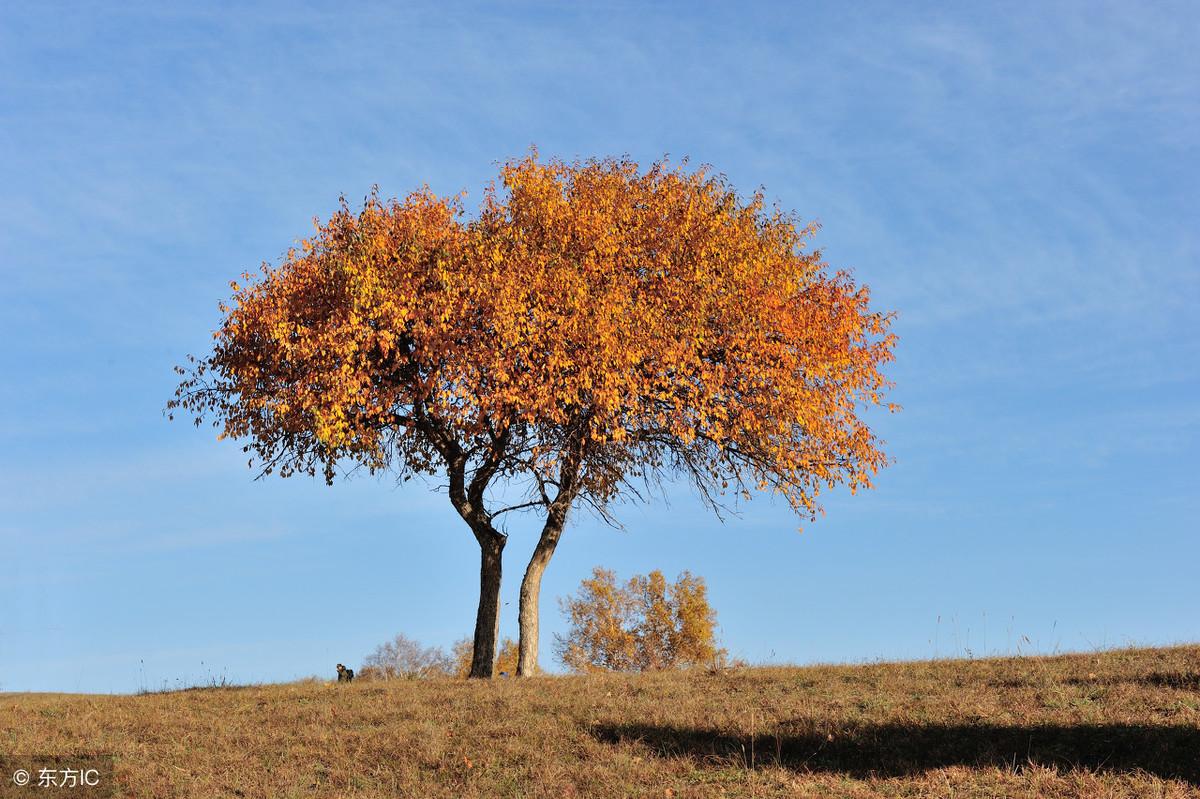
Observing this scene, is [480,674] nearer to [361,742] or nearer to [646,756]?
[361,742]

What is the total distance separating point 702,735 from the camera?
729 inches

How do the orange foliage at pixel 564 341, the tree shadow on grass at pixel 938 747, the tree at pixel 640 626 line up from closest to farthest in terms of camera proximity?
the tree shadow on grass at pixel 938 747, the orange foliage at pixel 564 341, the tree at pixel 640 626

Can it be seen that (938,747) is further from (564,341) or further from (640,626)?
(640,626)

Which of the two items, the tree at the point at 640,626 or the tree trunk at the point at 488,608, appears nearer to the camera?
the tree trunk at the point at 488,608

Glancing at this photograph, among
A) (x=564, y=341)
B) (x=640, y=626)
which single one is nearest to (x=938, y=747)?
(x=564, y=341)

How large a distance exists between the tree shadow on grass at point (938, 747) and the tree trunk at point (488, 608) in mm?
13126

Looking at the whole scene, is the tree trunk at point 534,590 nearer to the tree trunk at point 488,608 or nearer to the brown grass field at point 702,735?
the tree trunk at point 488,608

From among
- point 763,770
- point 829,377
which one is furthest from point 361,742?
point 829,377

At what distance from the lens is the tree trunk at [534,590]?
102 feet

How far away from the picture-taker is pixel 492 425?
2948 centimetres

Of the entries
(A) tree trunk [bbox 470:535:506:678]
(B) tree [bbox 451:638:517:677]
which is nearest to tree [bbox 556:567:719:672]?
(B) tree [bbox 451:638:517:677]
